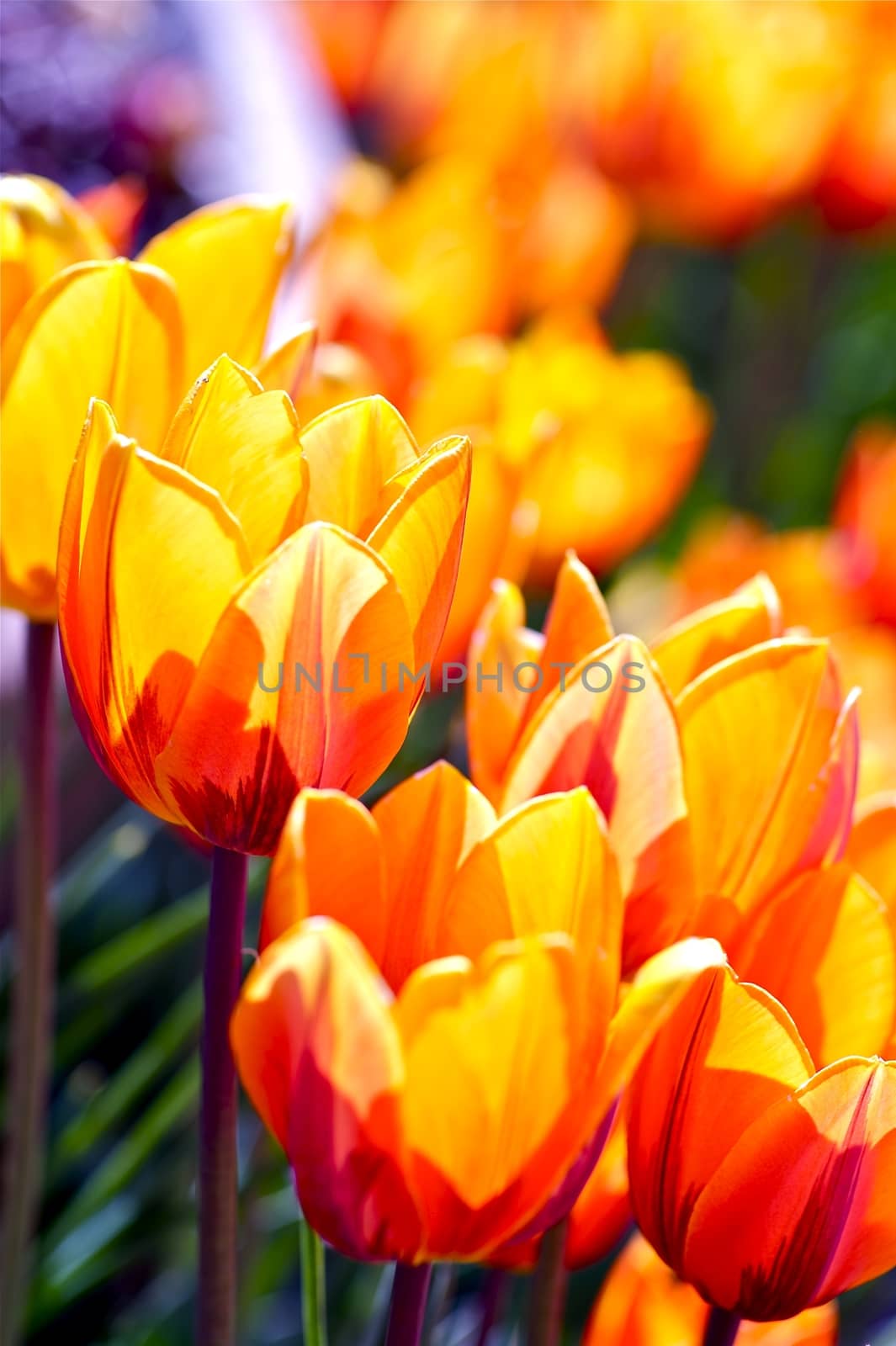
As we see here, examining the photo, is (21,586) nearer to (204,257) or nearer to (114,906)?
(204,257)

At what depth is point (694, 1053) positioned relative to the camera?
0.26m

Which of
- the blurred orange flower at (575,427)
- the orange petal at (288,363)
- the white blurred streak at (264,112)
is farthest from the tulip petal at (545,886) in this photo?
the white blurred streak at (264,112)

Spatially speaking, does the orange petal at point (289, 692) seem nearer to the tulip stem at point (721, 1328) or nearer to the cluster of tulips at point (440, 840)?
the cluster of tulips at point (440, 840)

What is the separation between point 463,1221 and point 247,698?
0.30ft

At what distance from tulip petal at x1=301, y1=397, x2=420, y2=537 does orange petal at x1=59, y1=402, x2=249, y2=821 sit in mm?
29

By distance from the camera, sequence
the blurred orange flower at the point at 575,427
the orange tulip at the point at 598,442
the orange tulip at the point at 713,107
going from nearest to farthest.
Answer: the blurred orange flower at the point at 575,427
the orange tulip at the point at 598,442
the orange tulip at the point at 713,107

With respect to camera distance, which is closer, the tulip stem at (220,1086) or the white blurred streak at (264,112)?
the tulip stem at (220,1086)

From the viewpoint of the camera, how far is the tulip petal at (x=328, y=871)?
23 cm

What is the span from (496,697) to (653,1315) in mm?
176

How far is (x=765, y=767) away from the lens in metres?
0.29

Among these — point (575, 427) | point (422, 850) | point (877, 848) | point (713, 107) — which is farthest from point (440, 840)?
point (713, 107)

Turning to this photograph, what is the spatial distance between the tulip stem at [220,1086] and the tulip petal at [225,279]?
128 mm

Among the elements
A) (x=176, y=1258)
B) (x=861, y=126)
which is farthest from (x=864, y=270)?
(x=176, y=1258)

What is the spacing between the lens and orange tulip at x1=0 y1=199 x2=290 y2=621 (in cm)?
32
